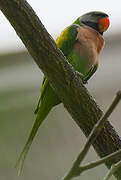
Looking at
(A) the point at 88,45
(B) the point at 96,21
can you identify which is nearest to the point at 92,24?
(B) the point at 96,21

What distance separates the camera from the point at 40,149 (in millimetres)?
2209

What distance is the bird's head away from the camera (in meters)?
2.13

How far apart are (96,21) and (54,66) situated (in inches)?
38.8

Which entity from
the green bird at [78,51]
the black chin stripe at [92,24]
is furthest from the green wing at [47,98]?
the black chin stripe at [92,24]

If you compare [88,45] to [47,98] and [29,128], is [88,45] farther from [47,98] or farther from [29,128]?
[29,128]

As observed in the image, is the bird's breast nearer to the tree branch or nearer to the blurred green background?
the blurred green background

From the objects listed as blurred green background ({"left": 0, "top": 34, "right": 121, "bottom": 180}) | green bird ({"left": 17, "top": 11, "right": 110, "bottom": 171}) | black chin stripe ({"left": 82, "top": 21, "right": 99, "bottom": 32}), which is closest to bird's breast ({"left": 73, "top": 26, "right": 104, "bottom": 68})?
green bird ({"left": 17, "top": 11, "right": 110, "bottom": 171})

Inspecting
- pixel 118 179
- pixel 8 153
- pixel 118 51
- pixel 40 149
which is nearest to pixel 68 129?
pixel 40 149

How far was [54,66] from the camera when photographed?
4.05 feet

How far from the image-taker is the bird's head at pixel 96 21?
213 centimetres

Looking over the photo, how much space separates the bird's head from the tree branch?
0.91m

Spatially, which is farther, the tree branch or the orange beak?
the orange beak

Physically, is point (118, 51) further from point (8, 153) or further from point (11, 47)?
point (8, 153)

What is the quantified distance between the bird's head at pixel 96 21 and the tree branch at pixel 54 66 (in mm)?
915
